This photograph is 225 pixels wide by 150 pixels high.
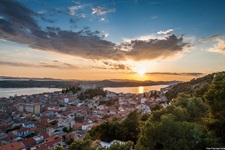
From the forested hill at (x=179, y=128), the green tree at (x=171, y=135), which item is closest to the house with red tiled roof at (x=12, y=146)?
the forested hill at (x=179, y=128)

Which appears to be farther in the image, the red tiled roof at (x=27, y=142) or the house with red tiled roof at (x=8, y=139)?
the house with red tiled roof at (x=8, y=139)

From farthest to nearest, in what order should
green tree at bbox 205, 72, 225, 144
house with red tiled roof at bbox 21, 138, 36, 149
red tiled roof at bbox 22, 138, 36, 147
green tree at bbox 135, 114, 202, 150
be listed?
red tiled roof at bbox 22, 138, 36, 147, house with red tiled roof at bbox 21, 138, 36, 149, green tree at bbox 205, 72, 225, 144, green tree at bbox 135, 114, 202, 150

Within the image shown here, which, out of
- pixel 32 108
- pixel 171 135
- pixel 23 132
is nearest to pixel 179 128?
pixel 171 135

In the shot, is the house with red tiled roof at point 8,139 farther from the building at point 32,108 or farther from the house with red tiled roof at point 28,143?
the building at point 32,108

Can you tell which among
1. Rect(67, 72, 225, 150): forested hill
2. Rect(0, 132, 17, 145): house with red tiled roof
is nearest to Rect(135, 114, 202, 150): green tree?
Rect(67, 72, 225, 150): forested hill

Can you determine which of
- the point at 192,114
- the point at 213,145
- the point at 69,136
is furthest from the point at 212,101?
the point at 69,136

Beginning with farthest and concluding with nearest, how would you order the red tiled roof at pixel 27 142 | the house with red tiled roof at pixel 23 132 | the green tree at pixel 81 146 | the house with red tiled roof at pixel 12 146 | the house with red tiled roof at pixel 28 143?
1. the house with red tiled roof at pixel 23 132
2. the red tiled roof at pixel 27 142
3. the house with red tiled roof at pixel 28 143
4. the house with red tiled roof at pixel 12 146
5. the green tree at pixel 81 146

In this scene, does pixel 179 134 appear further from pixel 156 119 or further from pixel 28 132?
pixel 28 132

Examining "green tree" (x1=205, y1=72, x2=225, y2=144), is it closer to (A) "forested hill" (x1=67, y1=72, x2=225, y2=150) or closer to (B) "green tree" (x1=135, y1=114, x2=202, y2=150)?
(A) "forested hill" (x1=67, y1=72, x2=225, y2=150)

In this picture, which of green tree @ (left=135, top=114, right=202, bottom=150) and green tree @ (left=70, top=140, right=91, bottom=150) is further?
green tree @ (left=70, top=140, right=91, bottom=150)

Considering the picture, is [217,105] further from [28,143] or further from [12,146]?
[28,143]
